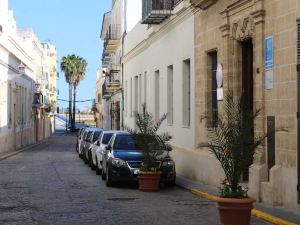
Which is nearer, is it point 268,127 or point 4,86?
point 268,127

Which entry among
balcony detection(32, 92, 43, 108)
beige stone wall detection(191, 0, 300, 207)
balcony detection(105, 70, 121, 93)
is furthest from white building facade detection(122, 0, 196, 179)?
balcony detection(32, 92, 43, 108)

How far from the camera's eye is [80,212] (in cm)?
1309

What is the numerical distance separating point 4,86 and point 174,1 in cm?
2289

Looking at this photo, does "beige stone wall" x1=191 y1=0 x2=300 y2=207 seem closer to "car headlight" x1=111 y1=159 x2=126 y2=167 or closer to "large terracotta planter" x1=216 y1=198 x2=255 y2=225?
"car headlight" x1=111 y1=159 x2=126 y2=167

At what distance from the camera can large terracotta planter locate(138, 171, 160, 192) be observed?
689 inches

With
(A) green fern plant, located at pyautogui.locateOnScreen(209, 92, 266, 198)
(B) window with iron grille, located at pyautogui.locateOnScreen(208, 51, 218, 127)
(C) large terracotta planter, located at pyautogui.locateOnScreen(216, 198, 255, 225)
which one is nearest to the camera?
(C) large terracotta planter, located at pyautogui.locateOnScreen(216, 198, 255, 225)

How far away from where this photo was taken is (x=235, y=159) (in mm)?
10703

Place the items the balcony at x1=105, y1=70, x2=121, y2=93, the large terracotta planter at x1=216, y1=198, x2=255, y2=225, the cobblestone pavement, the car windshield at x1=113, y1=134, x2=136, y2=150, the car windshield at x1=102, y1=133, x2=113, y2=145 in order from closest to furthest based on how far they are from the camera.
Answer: the large terracotta planter at x1=216, y1=198, x2=255, y2=225, the cobblestone pavement, the car windshield at x1=113, y1=134, x2=136, y2=150, the car windshield at x1=102, y1=133, x2=113, y2=145, the balcony at x1=105, y1=70, x2=121, y2=93

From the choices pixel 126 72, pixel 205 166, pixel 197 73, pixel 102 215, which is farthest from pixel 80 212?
pixel 126 72

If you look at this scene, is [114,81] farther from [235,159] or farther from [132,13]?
[235,159]

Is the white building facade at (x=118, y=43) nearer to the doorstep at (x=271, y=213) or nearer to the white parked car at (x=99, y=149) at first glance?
the white parked car at (x=99, y=149)

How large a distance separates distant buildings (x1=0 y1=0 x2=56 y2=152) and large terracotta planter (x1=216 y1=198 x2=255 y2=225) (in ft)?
110

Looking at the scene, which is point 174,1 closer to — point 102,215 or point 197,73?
point 197,73

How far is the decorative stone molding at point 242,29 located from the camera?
15.9m
